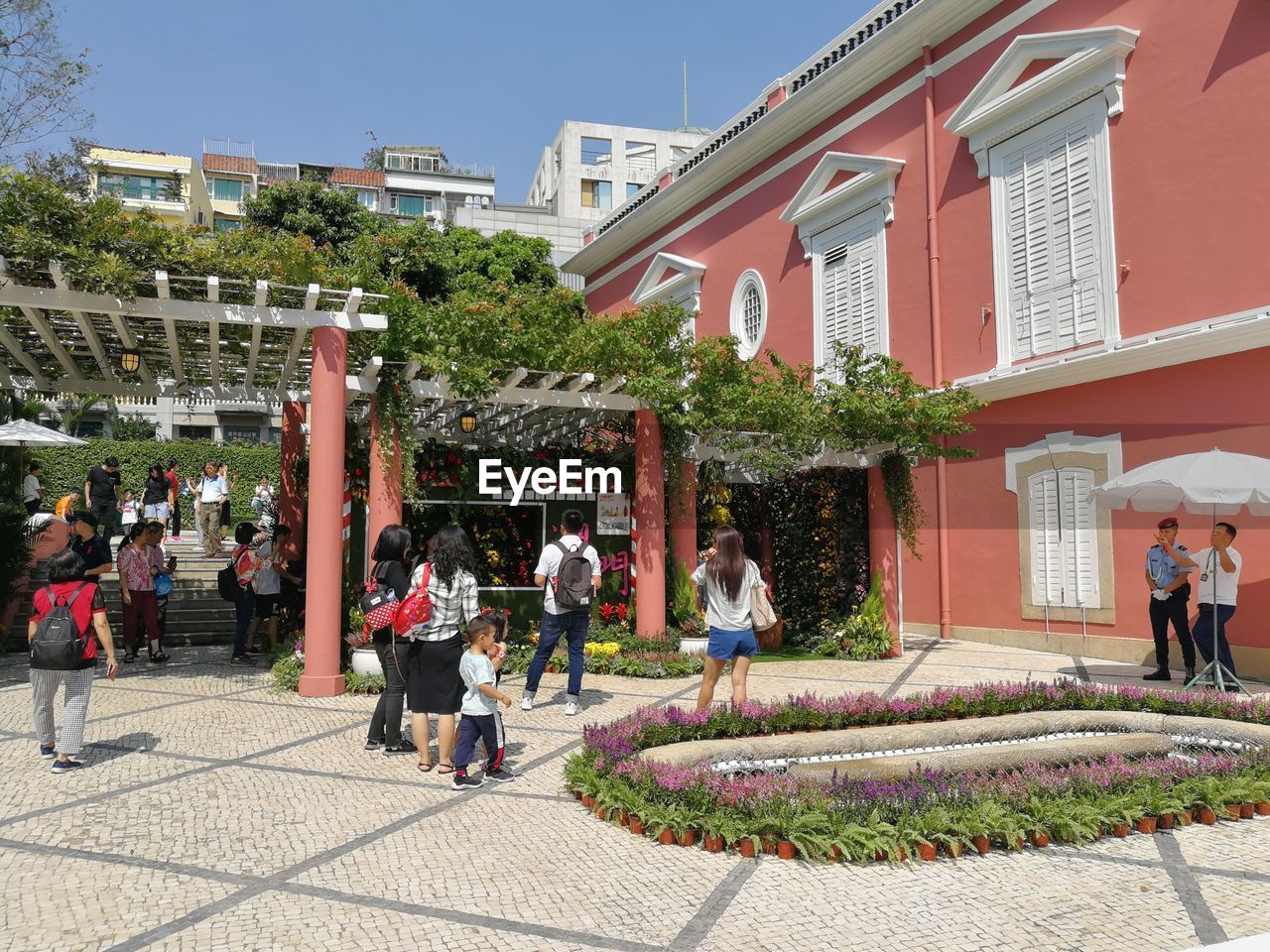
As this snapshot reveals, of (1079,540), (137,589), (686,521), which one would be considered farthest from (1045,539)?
(137,589)

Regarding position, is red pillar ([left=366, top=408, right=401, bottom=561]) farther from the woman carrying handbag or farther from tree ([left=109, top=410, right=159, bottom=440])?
tree ([left=109, top=410, right=159, bottom=440])

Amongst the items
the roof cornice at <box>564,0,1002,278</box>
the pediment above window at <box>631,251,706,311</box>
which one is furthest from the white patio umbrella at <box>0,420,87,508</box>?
the roof cornice at <box>564,0,1002,278</box>

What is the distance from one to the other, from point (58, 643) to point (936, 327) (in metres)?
12.9

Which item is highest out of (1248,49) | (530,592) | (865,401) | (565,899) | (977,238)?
(1248,49)

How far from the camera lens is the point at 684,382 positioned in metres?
11.1

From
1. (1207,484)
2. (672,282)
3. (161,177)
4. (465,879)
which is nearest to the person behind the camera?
(465,879)

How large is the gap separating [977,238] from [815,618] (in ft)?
21.4

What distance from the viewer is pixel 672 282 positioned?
22.0 m

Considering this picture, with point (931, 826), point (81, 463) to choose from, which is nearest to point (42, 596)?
point (931, 826)

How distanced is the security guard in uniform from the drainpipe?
438 cm

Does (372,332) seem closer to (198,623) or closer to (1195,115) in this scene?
(198,623)

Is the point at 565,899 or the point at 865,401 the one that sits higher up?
the point at 865,401

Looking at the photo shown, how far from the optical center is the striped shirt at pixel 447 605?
20.0 ft

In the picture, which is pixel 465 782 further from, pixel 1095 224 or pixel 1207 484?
pixel 1095 224
